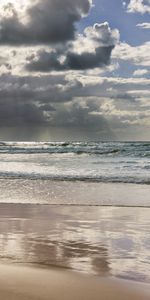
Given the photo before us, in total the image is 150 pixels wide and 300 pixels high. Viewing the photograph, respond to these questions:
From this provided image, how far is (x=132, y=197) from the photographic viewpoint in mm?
13719

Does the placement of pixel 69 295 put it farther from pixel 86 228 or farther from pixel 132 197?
pixel 132 197

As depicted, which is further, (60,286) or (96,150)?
(96,150)

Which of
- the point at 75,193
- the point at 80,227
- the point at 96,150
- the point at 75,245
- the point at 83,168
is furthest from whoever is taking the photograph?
the point at 96,150

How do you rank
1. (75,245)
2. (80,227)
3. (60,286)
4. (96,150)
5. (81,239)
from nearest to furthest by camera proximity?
(60,286), (75,245), (81,239), (80,227), (96,150)

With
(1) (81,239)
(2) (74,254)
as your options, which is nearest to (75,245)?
(1) (81,239)

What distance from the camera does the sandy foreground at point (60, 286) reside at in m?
4.35

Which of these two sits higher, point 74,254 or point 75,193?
point 75,193

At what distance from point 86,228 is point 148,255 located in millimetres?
2372

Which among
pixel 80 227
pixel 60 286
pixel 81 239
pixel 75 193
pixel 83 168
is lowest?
pixel 60 286

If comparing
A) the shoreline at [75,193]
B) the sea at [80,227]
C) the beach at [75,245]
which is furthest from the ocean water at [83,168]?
the beach at [75,245]

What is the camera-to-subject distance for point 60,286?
4.66m

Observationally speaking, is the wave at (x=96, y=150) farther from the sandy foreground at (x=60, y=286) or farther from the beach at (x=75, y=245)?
the sandy foreground at (x=60, y=286)

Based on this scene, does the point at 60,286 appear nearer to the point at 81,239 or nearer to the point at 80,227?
the point at 81,239

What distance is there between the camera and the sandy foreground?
4348 millimetres
